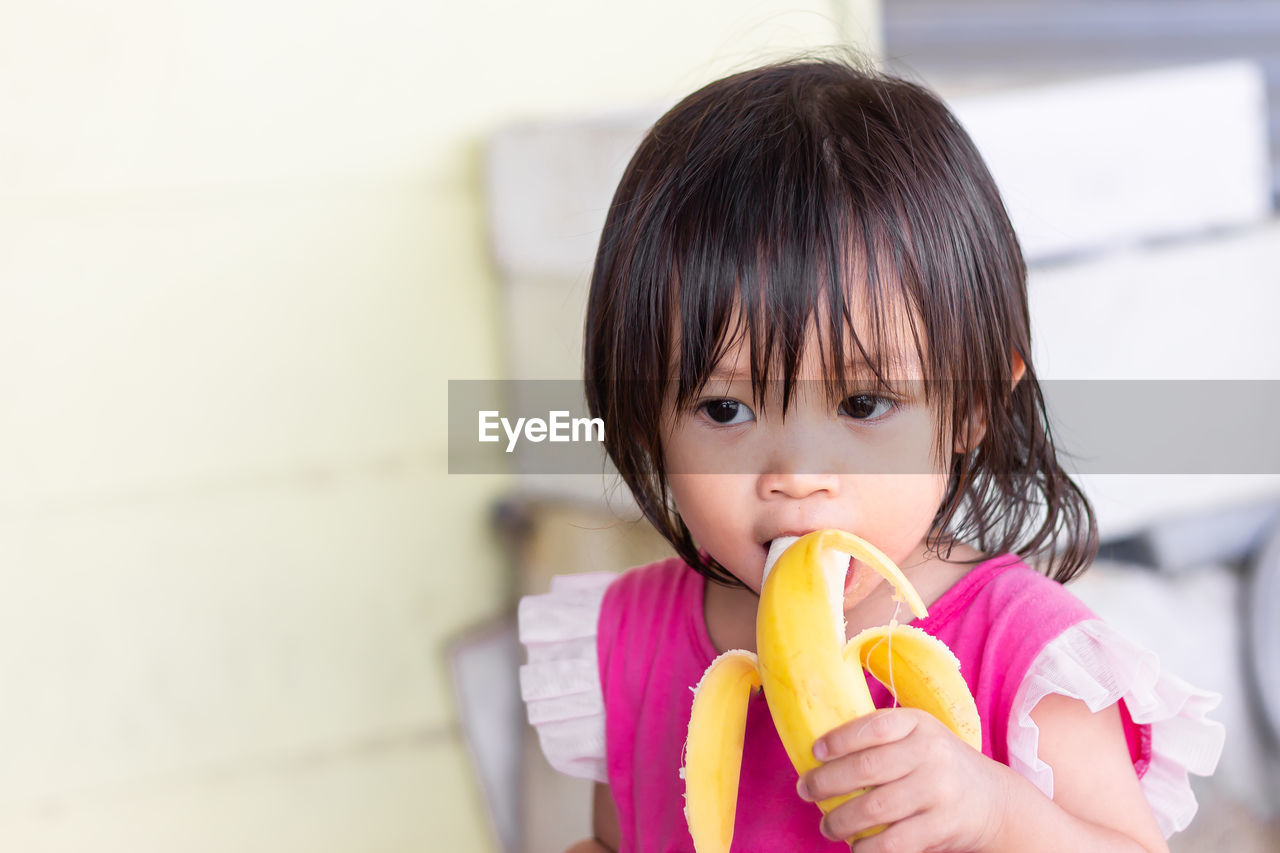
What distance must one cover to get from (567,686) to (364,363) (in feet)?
2.14

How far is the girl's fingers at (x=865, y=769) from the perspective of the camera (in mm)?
473

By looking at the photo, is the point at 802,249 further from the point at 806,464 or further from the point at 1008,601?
the point at 1008,601

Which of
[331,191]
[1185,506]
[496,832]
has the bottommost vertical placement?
[496,832]

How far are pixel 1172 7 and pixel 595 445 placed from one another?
0.97 metres

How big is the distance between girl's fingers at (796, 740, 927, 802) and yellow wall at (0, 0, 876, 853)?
93 cm

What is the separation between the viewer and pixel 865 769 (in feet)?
1.55

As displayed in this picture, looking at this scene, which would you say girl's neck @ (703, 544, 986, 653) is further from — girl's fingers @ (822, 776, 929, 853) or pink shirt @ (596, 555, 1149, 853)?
girl's fingers @ (822, 776, 929, 853)

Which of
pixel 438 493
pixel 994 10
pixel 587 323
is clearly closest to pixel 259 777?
pixel 438 493

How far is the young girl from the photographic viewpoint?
1.87ft

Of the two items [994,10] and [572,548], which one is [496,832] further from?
[994,10]

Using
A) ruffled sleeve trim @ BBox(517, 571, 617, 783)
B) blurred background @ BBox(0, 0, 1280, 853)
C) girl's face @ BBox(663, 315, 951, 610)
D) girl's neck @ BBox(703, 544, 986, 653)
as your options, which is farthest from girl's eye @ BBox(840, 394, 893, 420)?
blurred background @ BBox(0, 0, 1280, 853)

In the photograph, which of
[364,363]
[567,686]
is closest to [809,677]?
[567,686]

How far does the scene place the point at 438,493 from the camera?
1.37m

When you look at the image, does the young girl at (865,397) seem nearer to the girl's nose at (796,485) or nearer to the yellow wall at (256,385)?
the girl's nose at (796,485)
